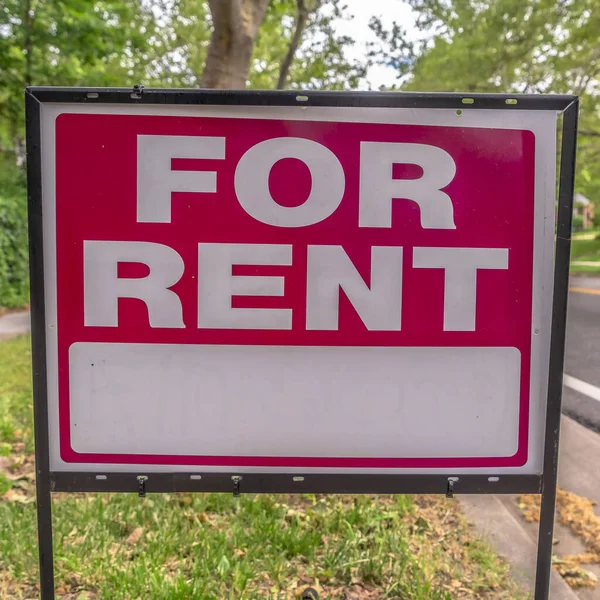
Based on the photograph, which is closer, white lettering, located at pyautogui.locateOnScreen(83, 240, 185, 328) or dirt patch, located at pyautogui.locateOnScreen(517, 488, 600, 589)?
white lettering, located at pyautogui.locateOnScreen(83, 240, 185, 328)

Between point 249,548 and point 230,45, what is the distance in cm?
368

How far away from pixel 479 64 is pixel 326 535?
43.2 ft

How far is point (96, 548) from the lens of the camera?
8.03ft

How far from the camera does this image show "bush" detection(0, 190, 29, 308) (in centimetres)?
1149

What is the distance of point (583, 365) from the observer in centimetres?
659

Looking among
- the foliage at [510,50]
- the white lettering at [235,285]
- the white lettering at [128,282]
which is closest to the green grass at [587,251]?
the foliage at [510,50]

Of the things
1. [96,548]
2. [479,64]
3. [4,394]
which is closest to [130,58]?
[479,64]

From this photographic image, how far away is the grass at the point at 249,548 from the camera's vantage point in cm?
222

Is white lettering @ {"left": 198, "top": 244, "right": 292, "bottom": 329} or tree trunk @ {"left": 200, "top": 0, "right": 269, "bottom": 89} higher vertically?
tree trunk @ {"left": 200, "top": 0, "right": 269, "bottom": 89}

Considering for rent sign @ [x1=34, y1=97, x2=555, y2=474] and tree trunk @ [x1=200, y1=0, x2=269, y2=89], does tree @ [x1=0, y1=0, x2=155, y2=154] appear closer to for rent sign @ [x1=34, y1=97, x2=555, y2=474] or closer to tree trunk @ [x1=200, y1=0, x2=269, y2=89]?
tree trunk @ [x1=200, y1=0, x2=269, y2=89]

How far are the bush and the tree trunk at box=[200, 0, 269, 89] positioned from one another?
30.2ft

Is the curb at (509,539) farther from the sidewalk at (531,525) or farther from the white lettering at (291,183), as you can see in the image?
the white lettering at (291,183)

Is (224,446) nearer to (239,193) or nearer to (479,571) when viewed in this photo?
(239,193)

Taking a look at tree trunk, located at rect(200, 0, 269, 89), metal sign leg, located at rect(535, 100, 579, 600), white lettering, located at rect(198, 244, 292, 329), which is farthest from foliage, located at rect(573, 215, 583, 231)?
white lettering, located at rect(198, 244, 292, 329)
